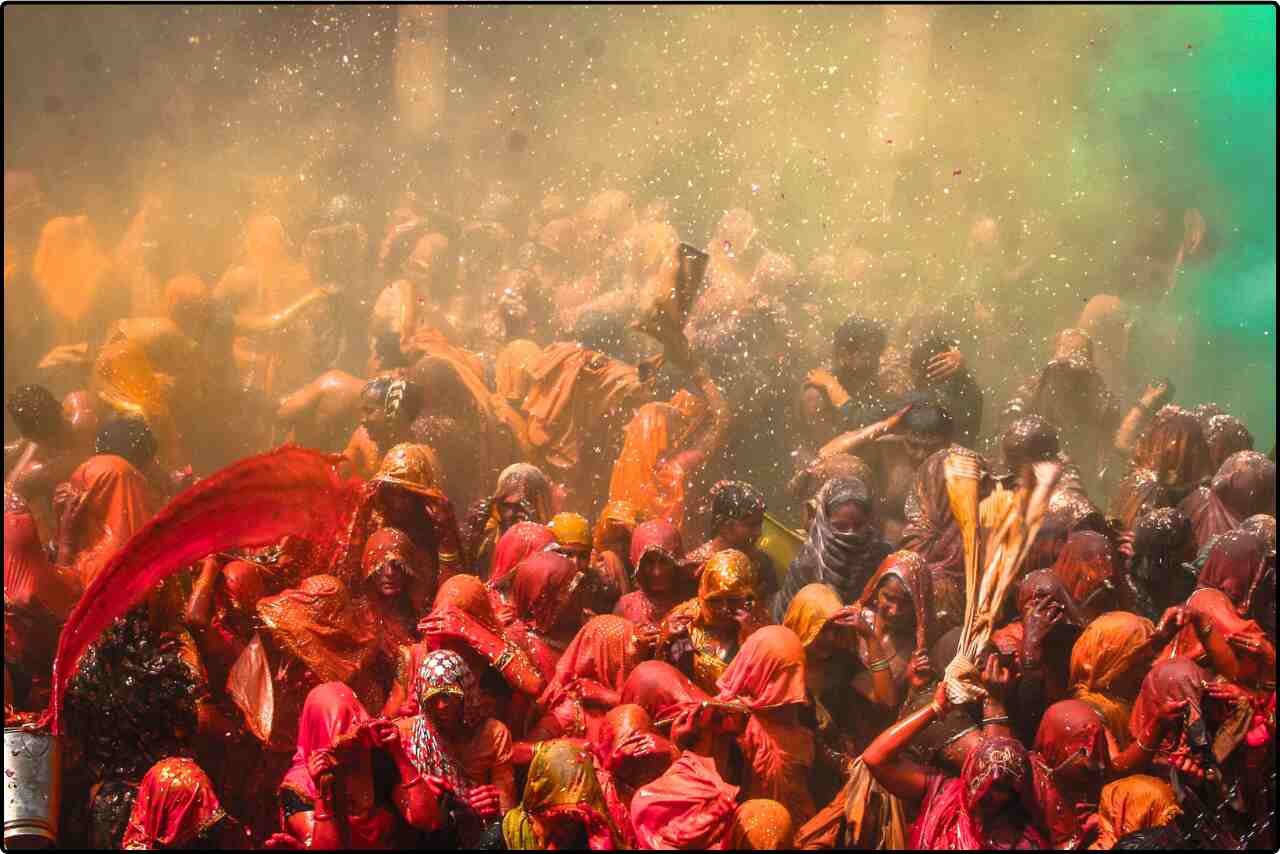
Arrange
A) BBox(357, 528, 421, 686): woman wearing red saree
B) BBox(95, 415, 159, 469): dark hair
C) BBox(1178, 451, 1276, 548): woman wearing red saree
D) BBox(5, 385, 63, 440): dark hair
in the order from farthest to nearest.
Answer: BBox(5, 385, 63, 440): dark hair < BBox(95, 415, 159, 469): dark hair < BBox(1178, 451, 1276, 548): woman wearing red saree < BBox(357, 528, 421, 686): woman wearing red saree

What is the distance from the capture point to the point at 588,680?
5738mm

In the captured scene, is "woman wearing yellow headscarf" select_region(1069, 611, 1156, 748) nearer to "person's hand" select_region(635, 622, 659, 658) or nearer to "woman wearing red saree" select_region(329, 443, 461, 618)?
"person's hand" select_region(635, 622, 659, 658)

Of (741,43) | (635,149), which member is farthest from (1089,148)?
(635,149)

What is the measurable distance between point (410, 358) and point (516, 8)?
4254 millimetres

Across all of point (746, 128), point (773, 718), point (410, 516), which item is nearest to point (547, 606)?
point (410, 516)

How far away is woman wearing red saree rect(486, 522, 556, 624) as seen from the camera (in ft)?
21.5

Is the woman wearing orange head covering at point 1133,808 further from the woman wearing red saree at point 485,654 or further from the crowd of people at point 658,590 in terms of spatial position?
the woman wearing red saree at point 485,654

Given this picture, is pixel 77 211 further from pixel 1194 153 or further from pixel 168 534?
pixel 1194 153

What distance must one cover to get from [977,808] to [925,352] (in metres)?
4.88

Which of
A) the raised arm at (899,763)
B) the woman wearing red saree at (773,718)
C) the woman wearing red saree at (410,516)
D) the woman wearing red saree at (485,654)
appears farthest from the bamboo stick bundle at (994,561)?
the woman wearing red saree at (410,516)

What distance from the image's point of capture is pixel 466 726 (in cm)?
499

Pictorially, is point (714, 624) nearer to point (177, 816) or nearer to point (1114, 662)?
point (1114, 662)

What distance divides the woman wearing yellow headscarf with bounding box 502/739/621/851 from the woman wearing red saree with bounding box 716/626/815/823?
0.95m

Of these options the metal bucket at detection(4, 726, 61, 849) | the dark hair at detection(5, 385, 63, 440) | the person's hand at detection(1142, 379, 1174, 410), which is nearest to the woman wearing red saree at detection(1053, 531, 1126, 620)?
the person's hand at detection(1142, 379, 1174, 410)
